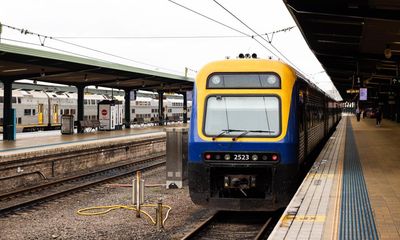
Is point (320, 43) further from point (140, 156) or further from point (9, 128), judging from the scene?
point (9, 128)

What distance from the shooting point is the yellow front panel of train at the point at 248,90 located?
8.96 metres

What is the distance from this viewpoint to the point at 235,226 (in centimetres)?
938

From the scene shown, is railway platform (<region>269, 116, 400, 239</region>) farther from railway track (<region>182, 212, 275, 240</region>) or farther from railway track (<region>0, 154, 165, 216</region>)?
railway track (<region>0, 154, 165, 216</region>)

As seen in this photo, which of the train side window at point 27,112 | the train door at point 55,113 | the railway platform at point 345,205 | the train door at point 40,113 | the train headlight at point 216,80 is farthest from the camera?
the train door at point 55,113

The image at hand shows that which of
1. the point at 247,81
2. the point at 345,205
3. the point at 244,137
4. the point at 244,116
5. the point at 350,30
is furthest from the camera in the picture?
the point at 350,30

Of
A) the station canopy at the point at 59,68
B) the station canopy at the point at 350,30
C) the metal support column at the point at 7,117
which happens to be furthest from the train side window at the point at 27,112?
the station canopy at the point at 350,30

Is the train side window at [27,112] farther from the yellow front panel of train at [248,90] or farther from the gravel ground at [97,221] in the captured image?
the yellow front panel of train at [248,90]

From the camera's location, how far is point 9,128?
71.2 feet

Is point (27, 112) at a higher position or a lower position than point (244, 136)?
higher

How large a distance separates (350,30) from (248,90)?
32.9ft

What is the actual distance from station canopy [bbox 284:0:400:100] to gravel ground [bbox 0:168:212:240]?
629 cm

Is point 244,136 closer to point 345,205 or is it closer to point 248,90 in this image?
point 248,90

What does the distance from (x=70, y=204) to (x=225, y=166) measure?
17.0 ft

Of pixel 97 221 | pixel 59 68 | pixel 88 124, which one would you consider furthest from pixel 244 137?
pixel 88 124
